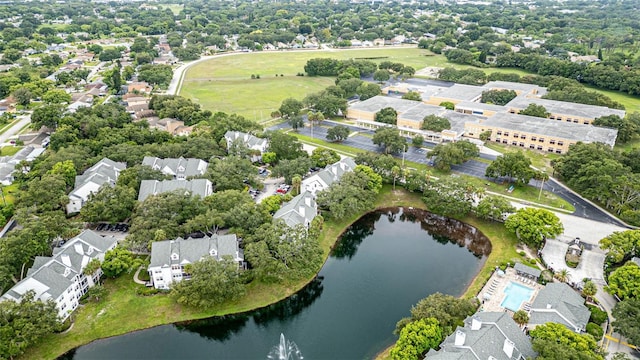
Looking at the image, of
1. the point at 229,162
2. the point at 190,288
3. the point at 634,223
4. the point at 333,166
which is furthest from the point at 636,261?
the point at 229,162

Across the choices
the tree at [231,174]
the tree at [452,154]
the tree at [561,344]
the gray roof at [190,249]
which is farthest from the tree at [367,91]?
the tree at [561,344]

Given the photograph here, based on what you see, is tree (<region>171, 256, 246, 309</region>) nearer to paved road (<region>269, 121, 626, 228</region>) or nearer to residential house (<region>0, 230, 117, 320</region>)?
residential house (<region>0, 230, 117, 320</region>)

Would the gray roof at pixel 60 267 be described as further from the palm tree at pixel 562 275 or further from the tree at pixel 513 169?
the tree at pixel 513 169

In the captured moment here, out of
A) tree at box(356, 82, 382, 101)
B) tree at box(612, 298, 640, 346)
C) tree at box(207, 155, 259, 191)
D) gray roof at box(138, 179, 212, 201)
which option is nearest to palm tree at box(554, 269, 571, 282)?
tree at box(612, 298, 640, 346)

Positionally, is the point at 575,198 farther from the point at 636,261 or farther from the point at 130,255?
the point at 130,255

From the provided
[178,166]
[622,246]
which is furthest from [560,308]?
[178,166]

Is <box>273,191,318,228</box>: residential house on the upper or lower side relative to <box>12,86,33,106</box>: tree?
lower

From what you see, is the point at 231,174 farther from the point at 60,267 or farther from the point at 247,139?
the point at 60,267
